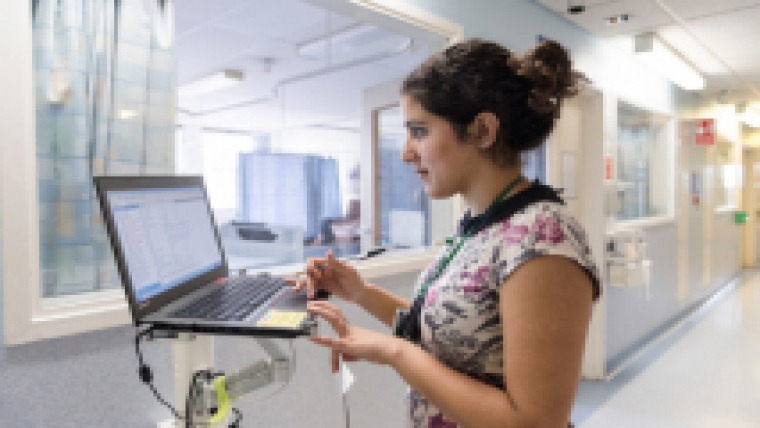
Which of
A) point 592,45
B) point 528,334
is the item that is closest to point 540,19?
point 592,45

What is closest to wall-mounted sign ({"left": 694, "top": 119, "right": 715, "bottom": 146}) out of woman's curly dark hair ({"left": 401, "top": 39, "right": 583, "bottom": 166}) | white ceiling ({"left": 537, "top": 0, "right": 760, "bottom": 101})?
white ceiling ({"left": 537, "top": 0, "right": 760, "bottom": 101})

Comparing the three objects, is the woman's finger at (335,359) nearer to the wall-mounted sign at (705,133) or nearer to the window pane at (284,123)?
the window pane at (284,123)

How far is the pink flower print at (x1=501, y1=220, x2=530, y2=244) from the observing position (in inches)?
28.8

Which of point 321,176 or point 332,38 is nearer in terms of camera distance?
point 332,38

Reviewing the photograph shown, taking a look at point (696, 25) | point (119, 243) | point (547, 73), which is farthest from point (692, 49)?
point (119, 243)

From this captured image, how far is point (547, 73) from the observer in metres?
0.78

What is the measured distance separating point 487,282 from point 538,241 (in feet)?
0.34

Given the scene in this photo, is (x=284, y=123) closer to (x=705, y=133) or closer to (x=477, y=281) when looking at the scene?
(x=477, y=281)

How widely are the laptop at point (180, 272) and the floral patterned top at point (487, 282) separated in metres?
0.22

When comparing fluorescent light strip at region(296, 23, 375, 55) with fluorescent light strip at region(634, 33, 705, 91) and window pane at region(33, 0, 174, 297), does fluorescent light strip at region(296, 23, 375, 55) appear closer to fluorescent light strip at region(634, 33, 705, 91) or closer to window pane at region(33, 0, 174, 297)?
window pane at region(33, 0, 174, 297)

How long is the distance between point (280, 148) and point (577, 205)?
6.84 feet

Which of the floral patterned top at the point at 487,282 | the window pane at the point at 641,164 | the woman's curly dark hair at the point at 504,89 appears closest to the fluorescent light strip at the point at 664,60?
the window pane at the point at 641,164

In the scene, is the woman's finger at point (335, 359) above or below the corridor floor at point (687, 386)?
above

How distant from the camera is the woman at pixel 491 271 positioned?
677 millimetres
